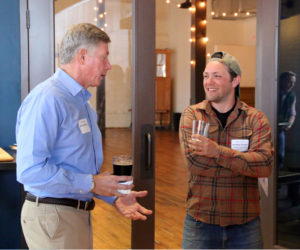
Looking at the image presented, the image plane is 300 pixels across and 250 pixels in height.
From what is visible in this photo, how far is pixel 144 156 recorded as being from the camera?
124 inches

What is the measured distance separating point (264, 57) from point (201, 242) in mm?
1713

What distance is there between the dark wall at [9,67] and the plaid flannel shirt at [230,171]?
150cm

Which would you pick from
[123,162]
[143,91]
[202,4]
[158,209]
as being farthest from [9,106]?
[202,4]

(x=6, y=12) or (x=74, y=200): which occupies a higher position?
(x=6, y=12)

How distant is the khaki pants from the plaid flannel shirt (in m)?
0.70

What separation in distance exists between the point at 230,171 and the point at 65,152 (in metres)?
0.89

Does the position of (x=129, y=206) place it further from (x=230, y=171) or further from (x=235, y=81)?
(x=235, y=81)

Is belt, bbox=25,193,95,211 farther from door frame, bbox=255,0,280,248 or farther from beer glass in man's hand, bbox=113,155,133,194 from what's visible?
door frame, bbox=255,0,280,248

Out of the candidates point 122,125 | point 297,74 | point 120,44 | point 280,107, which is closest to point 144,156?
point 122,125

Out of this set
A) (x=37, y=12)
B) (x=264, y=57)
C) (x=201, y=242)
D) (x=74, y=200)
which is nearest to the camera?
(x=74, y=200)

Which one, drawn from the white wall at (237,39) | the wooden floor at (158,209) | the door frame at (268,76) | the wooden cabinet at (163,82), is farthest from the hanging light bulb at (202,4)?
the wooden cabinet at (163,82)

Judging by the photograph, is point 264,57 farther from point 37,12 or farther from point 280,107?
point 37,12

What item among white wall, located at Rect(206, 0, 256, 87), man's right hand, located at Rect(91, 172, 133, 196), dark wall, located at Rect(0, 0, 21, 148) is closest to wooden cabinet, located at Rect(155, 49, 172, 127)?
white wall, located at Rect(206, 0, 256, 87)

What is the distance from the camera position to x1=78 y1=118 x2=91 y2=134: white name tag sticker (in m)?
1.83
